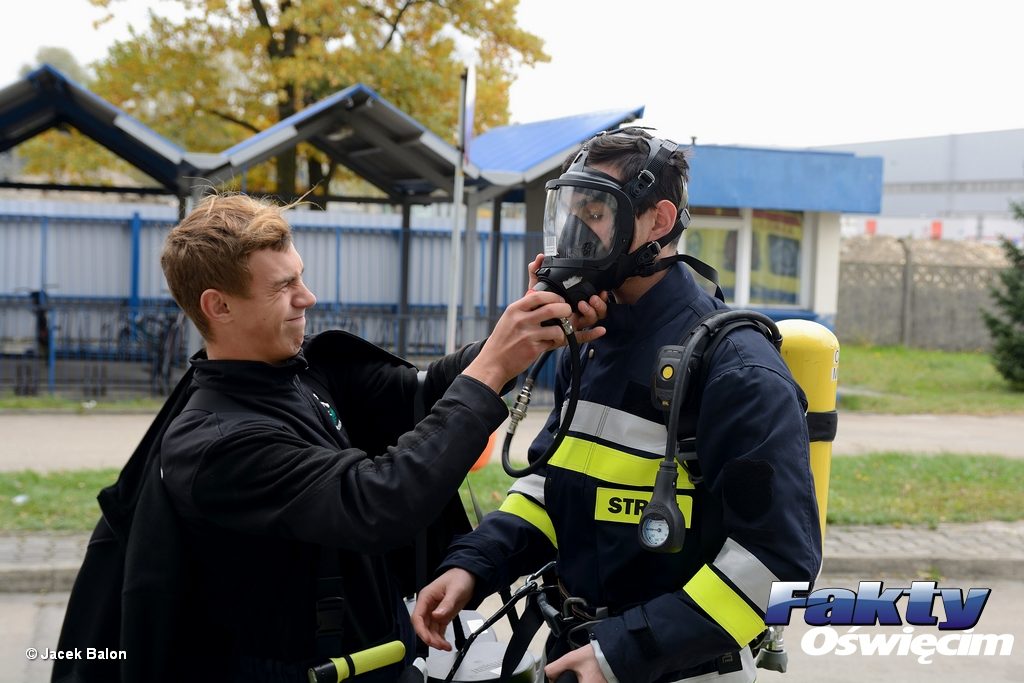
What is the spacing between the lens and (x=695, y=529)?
2297mm

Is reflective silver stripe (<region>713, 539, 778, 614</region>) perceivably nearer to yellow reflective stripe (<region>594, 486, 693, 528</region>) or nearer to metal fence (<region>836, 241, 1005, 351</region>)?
yellow reflective stripe (<region>594, 486, 693, 528</region>)

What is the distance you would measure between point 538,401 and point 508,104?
947 centimetres

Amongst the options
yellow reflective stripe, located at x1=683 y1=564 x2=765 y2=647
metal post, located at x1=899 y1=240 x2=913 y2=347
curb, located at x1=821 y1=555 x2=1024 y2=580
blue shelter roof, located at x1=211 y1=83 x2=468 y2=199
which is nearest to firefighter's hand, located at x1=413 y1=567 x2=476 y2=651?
yellow reflective stripe, located at x1=683 y1=564 x2=765 y2=647

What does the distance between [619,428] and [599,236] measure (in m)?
0.44

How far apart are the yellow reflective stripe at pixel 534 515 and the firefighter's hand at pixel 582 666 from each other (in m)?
0.59

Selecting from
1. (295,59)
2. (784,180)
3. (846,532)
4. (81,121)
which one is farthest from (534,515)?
(295,59)

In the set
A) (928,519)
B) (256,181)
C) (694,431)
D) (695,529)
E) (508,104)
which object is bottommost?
(928,519)

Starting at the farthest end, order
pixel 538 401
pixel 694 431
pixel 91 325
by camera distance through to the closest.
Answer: pixel 91 325
pixel 538 401
pixel 694 431

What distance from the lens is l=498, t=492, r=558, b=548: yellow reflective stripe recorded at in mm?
2779

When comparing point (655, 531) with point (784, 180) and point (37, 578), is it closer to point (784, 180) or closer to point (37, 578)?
point (37, 578)

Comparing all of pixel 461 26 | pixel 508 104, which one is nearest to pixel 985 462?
pixel 461 26

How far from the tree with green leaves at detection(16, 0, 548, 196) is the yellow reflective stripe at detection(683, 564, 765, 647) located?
634 inches

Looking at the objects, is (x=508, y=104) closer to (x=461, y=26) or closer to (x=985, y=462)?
(x=461, y=26)

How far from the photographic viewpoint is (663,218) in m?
2.50
